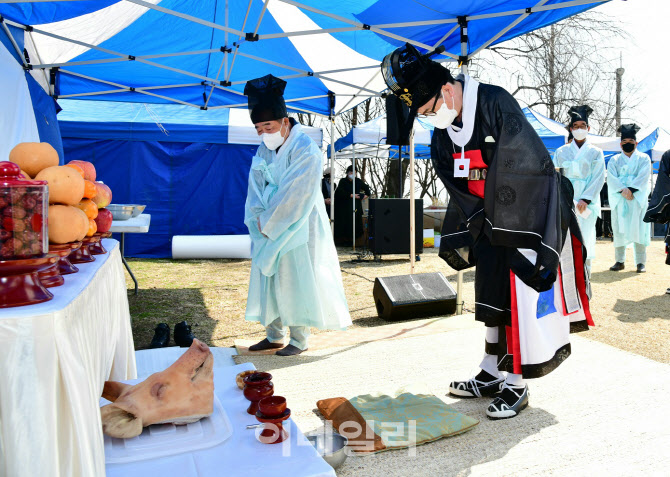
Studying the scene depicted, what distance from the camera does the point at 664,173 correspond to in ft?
19.7

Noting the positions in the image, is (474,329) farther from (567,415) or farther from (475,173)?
(475,173)

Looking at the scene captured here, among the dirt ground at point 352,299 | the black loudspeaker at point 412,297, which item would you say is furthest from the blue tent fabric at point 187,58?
the black loudspeaker at point 412,297

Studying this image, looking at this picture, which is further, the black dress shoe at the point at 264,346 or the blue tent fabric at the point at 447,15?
the blue tent fabric at the point at 447,15

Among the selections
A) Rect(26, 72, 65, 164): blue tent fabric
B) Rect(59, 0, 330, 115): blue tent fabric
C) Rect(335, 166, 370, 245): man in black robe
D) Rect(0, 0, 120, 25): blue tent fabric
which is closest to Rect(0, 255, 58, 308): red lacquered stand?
Rect(0, 0, 120, 25): blue tent fabric

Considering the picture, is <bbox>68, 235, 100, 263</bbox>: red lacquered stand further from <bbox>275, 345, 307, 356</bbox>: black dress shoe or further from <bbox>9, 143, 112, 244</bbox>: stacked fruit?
<bbox>275, 345, 307, 356</bbox>: black dress shoe

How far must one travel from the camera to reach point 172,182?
888 centimetres

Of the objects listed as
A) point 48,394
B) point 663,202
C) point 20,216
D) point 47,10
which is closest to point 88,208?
point 20,216

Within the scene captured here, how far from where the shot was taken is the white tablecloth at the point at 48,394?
2.82 ft

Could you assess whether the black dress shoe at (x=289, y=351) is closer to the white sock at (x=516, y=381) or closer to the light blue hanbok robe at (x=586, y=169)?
the white sock at (x=516, y=381)

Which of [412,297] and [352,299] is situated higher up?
[412,297]

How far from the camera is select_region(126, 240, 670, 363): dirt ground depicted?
4.04 meters

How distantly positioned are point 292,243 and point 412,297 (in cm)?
162

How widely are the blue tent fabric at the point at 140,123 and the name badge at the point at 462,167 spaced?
6891 mm

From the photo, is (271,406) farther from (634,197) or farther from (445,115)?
(634,197)
